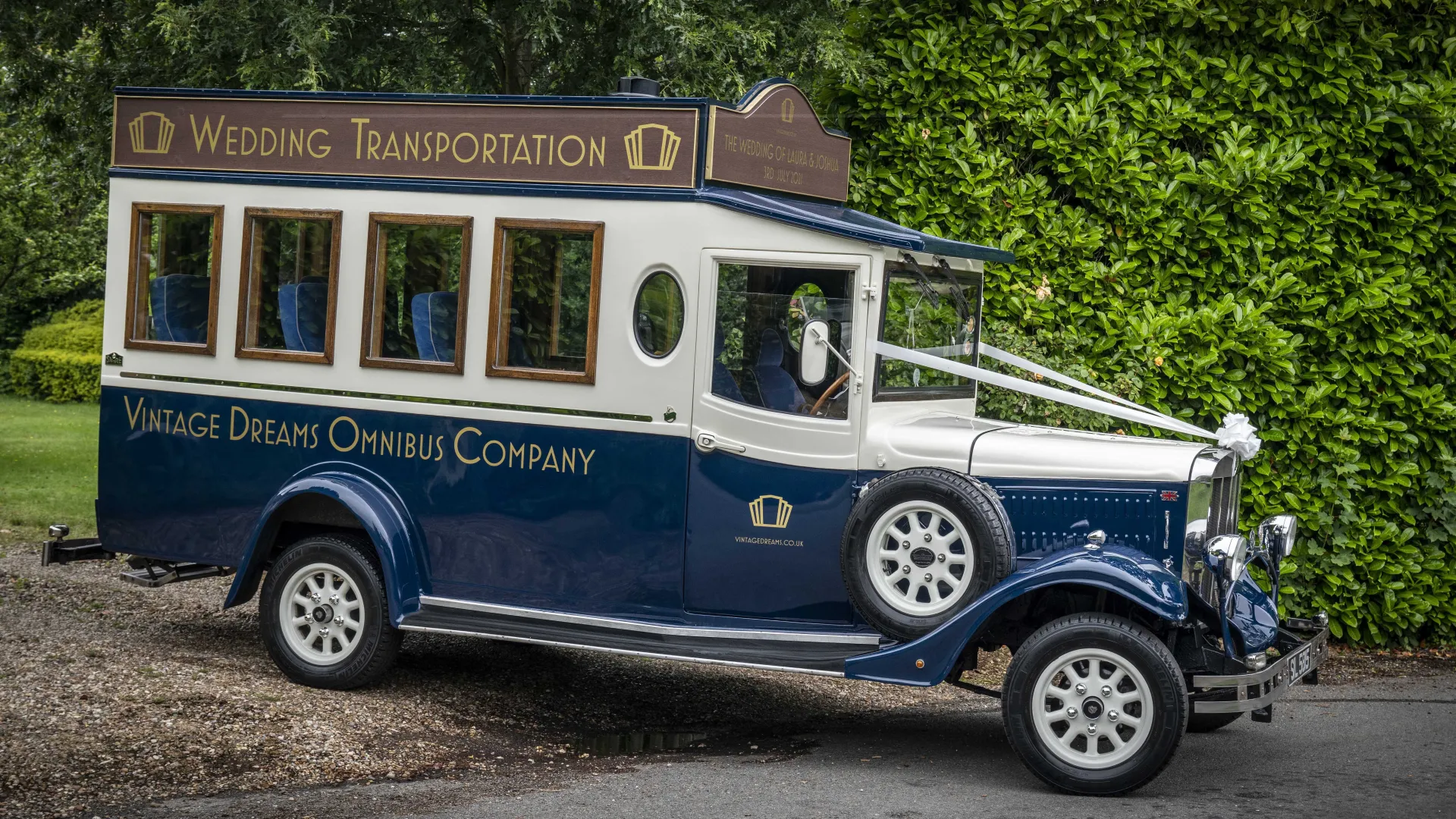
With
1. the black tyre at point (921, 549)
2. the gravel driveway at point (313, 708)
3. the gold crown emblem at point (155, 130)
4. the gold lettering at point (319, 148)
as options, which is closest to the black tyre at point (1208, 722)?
the gravel driveway at point (313, 708)

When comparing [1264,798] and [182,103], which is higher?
[182,103]

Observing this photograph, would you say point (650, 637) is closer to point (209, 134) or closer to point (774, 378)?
point (774, 378)

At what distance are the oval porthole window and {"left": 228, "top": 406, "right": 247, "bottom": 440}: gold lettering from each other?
2.28 m

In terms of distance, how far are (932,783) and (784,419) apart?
1.72m

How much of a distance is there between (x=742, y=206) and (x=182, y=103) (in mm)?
3289

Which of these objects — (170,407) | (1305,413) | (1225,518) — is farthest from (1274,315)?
(170,407)

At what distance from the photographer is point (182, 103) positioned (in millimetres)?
7633

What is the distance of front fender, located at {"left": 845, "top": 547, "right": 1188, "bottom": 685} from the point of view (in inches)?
226

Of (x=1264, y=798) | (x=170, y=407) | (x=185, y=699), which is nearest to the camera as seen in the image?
(x=1264, y=798)

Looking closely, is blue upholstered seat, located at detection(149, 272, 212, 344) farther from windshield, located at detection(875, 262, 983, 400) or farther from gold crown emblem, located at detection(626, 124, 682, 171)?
windshield, located at detection(875, 262, 983, 400)

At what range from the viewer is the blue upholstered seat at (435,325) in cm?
707

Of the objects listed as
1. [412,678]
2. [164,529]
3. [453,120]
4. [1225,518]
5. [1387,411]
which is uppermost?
[453,120]

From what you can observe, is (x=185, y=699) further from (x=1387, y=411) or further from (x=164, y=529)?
(x=1387, y=411)

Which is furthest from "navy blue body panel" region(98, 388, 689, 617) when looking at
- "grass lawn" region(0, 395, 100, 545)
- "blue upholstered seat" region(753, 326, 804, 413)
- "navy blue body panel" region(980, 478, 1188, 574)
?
"grass lawn" region(0, 395, 100, 545)
